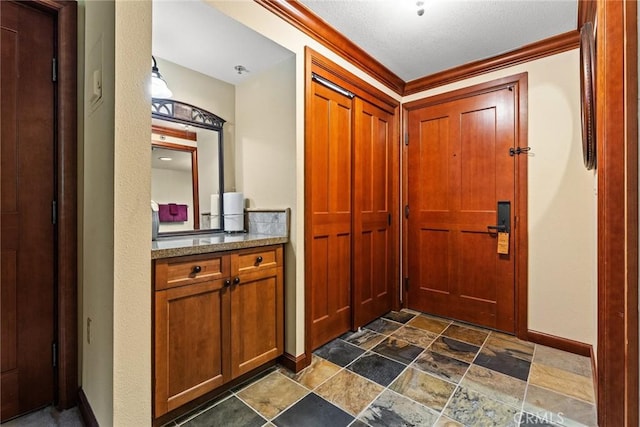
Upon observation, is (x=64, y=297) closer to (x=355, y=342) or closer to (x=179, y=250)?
(x=179, y=250)

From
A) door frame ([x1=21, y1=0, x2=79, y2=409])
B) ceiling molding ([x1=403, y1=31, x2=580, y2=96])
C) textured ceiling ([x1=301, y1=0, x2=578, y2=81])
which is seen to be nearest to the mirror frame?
door frame ([x1=21, y1=0, x2=79, y2=409])

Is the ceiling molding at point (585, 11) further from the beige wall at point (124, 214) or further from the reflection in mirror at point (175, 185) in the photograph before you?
the reflection in mirror at point (175, 185)

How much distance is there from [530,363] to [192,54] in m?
3.09

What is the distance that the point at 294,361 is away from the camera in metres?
1.90

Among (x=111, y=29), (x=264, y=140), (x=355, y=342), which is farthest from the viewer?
(x=355, y=342)

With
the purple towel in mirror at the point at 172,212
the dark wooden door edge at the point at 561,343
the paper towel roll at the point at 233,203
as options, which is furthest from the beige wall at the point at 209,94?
the dark wooden door edge at the point at 561,343

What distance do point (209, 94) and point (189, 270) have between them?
140cm

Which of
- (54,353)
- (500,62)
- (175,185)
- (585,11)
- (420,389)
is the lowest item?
(420,389)

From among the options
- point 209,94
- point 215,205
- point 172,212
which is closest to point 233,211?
point 215,205

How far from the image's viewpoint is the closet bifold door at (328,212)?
81.0 inches

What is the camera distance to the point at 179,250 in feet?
4.63

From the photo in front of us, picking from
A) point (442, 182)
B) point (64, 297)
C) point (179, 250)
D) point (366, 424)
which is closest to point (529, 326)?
point (442, 182)

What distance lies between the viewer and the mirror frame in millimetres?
1936

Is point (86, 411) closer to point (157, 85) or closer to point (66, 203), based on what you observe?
point (66, 203)
